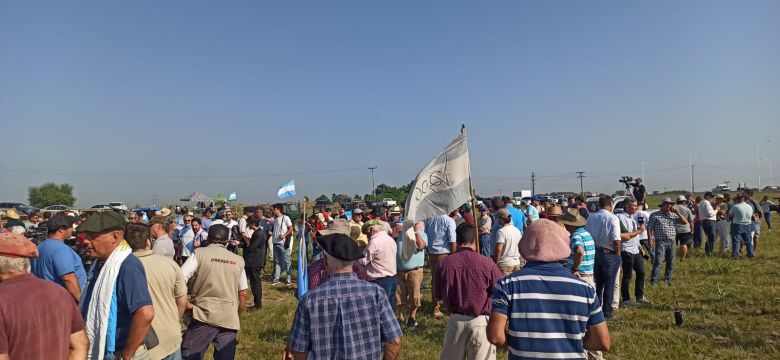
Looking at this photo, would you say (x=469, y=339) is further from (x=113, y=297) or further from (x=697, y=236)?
(x=697, y=236)

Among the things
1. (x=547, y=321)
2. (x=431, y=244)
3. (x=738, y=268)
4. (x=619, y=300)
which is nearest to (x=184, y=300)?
(x=547, y=321)

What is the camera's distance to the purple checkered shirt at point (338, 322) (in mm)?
2943

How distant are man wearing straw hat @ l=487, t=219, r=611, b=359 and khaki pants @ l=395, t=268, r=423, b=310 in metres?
4.90

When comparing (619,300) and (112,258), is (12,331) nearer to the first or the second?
(112,258)

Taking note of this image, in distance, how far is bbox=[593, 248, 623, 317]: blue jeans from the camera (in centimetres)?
744

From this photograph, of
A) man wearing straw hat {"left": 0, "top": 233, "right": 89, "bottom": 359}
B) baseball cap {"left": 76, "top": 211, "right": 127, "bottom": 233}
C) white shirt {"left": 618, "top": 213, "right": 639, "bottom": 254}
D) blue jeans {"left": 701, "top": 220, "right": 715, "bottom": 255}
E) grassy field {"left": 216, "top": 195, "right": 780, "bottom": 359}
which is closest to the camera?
man wearing straw hat {"left": 0, "top": 233, "right": 89, "bottom": 359}

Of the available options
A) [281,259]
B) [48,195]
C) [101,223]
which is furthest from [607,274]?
[48,195]

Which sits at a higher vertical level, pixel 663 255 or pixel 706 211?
pixel 706 211

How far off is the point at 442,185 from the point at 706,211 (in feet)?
38.9

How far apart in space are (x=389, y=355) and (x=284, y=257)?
929 cm

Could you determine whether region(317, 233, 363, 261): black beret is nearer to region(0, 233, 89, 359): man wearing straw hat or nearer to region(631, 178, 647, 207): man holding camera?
region(0, 233, 89, 359): man wearing straw hat

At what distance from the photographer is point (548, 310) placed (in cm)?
292

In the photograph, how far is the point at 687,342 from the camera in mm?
6398

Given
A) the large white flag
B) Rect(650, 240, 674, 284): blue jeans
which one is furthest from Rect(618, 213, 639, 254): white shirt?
the large white flag
